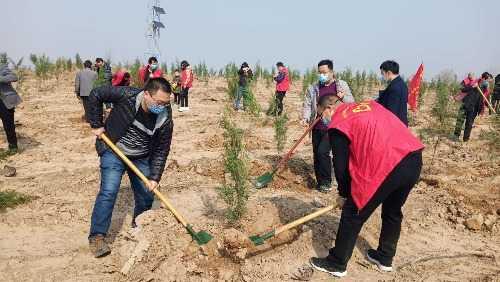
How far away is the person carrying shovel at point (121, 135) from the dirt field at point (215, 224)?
11.9 inches

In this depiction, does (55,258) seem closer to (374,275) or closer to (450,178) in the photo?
(374,275)

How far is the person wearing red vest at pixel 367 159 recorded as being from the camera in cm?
299

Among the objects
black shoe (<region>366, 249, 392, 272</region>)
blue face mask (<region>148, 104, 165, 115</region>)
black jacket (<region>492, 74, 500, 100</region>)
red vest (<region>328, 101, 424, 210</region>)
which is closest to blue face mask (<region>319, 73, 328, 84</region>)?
red vest (<region>328, 101, 424, 210</region>)

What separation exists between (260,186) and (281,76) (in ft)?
17.8

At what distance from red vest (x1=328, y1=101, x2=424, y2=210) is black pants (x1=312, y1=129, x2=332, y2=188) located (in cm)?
201

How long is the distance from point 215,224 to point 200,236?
526 mm

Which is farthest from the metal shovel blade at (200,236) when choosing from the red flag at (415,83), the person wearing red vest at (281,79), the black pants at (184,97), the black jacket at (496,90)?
the black jacket at (496,90)

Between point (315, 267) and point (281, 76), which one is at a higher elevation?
point (281, 76)

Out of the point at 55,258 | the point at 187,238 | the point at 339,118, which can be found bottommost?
the point at 55,258

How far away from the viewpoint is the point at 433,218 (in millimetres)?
4734

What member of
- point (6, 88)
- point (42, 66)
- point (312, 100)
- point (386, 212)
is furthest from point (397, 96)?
point (42, 66)

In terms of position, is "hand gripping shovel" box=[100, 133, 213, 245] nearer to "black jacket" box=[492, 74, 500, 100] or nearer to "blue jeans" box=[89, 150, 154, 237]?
"blue jeans" box=[89, 150, 154, 237]

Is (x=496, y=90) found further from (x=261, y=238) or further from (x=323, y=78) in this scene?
(x=261, y=238)

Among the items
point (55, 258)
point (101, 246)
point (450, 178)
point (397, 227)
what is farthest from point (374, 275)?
point (450, 178)
